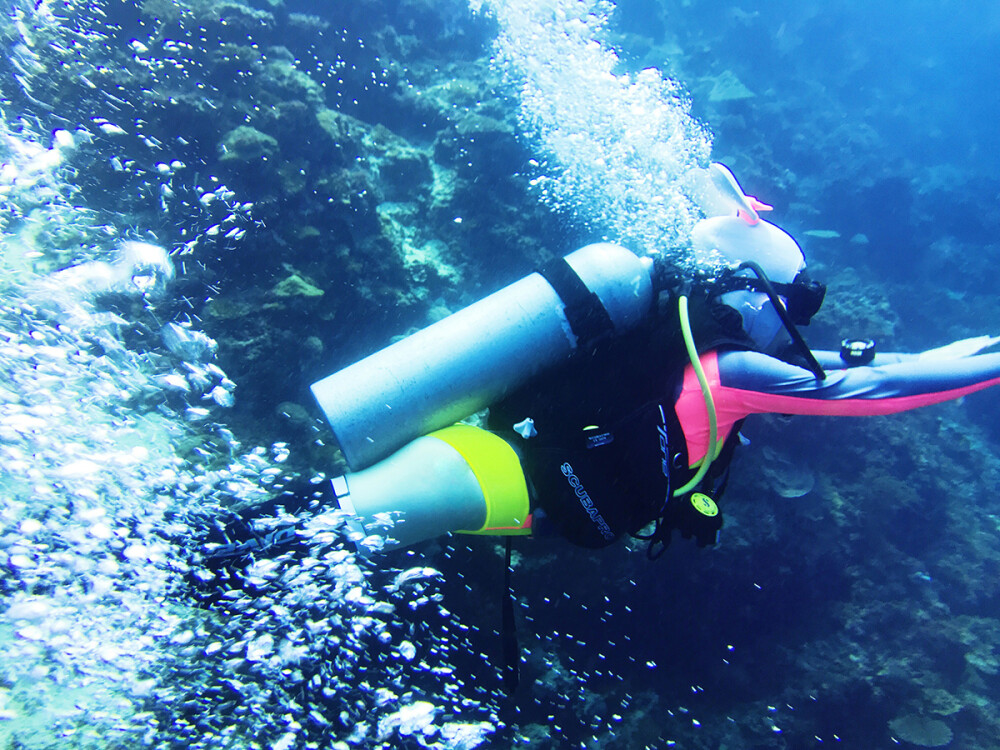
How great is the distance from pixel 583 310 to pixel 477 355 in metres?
0.67

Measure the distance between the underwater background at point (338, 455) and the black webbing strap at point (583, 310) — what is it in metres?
1.76

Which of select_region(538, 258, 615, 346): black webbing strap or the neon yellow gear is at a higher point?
select_region(538, 258, 615, 346): black webbing strap

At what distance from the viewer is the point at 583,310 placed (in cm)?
282

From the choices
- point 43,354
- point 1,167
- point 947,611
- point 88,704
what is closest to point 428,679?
point 88,704

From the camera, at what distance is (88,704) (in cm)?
254

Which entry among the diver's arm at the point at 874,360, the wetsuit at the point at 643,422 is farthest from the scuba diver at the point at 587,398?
the diver's arm at the point at 874,360

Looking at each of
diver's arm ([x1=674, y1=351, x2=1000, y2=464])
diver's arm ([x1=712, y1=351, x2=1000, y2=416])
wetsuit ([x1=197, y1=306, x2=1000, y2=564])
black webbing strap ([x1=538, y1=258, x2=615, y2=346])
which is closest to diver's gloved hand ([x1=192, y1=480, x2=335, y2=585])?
wetsuit ([x1=197, y1=306, x2=1000, y2=564])

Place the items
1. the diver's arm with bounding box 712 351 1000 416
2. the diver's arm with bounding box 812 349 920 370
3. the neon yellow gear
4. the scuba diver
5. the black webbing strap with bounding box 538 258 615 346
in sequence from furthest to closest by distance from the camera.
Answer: the diver's arm with bounding box 812 349 920 370 < the black webbing strap with bounding box 538 258 615 346 < the neon yellow gear < the scuba diver < the diver's arm with bounding box 712 351 1000 416

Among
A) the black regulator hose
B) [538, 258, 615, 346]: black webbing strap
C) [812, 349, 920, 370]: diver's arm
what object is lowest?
[812, 349, 920, 370]: diver's arm

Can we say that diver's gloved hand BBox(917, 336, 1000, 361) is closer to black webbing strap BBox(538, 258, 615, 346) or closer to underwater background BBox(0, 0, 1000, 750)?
black webbing strap BBox(538, 258, 615, 346)

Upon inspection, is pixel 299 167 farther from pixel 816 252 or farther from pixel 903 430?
pixel 816 252

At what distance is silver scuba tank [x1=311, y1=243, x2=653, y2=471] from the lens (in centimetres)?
273

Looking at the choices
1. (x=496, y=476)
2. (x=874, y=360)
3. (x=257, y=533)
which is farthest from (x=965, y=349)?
(x=257, y=533)

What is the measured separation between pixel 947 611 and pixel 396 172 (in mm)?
10963
